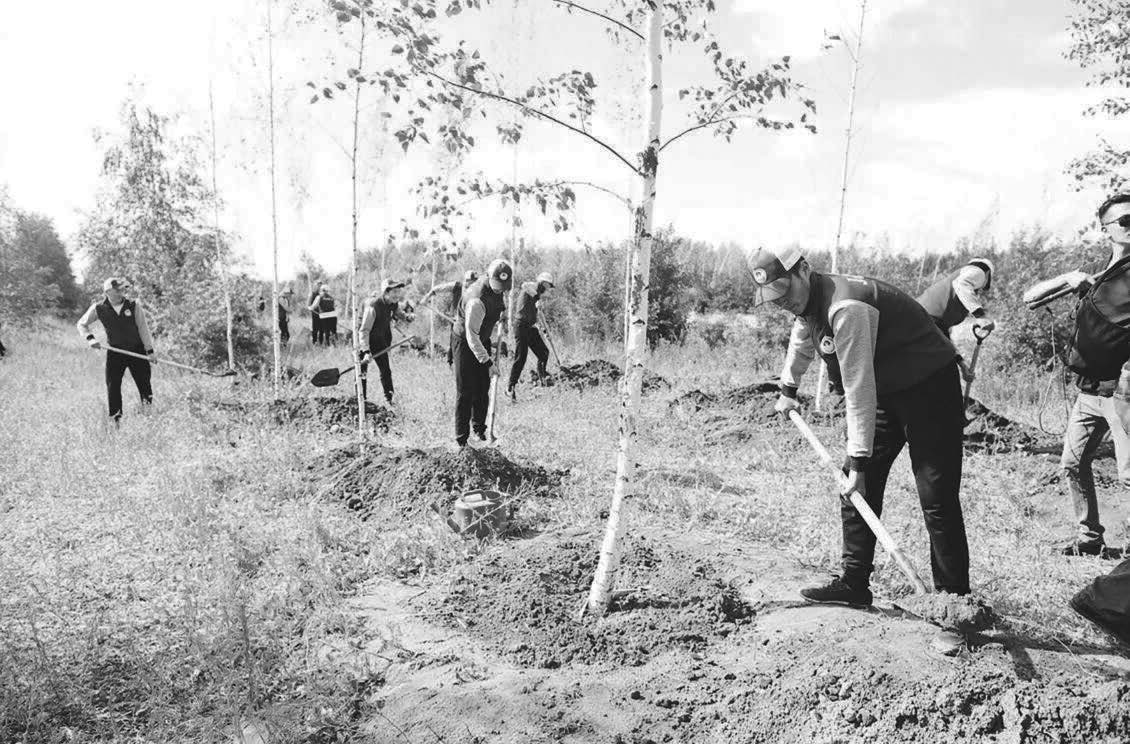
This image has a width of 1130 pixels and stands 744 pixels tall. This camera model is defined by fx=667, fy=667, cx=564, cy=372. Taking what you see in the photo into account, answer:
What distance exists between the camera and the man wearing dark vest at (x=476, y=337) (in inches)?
225

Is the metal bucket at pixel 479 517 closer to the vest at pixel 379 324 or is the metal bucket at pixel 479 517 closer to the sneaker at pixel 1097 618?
the sneaker at pixel 1097 618

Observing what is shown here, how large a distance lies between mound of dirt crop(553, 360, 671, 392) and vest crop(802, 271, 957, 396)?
7.65 meters

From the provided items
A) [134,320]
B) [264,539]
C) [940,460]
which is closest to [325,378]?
[134,320]

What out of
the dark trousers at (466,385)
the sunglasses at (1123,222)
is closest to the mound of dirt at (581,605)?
the dark trousers at (466,385)

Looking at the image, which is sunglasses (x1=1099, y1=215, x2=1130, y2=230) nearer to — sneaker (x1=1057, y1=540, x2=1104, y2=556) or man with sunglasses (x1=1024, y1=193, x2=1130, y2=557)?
man with sunglasses (x1=1024, y1=193, x2=1130, y2=557)

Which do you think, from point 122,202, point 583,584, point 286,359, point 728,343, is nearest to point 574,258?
point 728,343

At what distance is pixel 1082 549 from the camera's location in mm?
4223

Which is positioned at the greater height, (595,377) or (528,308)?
(528,308)

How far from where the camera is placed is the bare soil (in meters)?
2.22

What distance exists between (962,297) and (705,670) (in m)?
4.18

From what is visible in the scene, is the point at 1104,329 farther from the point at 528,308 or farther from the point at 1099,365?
the point at 528,308

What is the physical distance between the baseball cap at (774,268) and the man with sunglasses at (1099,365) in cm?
200

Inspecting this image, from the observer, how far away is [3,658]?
2922 millimetres

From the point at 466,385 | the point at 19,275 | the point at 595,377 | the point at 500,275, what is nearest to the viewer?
the point at 500,275
